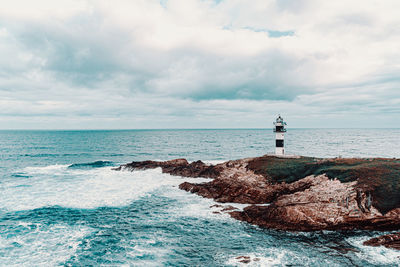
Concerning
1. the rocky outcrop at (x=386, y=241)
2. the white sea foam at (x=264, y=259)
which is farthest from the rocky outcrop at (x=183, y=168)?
the rocky outcrop at (x=386, y=241)

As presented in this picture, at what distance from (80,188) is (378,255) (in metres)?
29.0

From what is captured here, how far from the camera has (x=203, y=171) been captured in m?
33.8

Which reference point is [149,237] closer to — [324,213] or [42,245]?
[42,245]

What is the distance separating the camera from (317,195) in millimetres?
18516

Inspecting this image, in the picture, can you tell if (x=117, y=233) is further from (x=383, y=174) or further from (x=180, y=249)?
(x=383, y=174)

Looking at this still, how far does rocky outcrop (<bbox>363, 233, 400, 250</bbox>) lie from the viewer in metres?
13.6

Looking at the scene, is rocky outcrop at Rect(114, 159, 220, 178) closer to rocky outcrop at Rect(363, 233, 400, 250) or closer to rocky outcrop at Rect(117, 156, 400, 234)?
rocky outcrop at Rect(117, 156, 400, 234)

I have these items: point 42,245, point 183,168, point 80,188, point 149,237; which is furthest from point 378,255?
point 80,188

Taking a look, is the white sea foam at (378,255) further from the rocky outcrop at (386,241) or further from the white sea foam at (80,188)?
the white sea foam at (80,188)

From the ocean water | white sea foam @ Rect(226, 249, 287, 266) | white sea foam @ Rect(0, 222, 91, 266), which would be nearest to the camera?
white sea foam @ Rect(226, 249, 287, 266)

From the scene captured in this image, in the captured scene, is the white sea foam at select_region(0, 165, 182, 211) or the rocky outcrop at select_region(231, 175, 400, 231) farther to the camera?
the white sea foam at select_region(0, 165, 182, 211)

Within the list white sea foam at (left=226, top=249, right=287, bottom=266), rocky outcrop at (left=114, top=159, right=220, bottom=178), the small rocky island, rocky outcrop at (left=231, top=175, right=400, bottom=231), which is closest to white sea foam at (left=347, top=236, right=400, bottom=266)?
the small rocky island

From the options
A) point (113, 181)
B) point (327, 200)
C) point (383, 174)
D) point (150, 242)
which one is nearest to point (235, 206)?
point (327, 200)

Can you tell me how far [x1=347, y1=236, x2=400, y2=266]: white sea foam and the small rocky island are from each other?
660 millimetres
